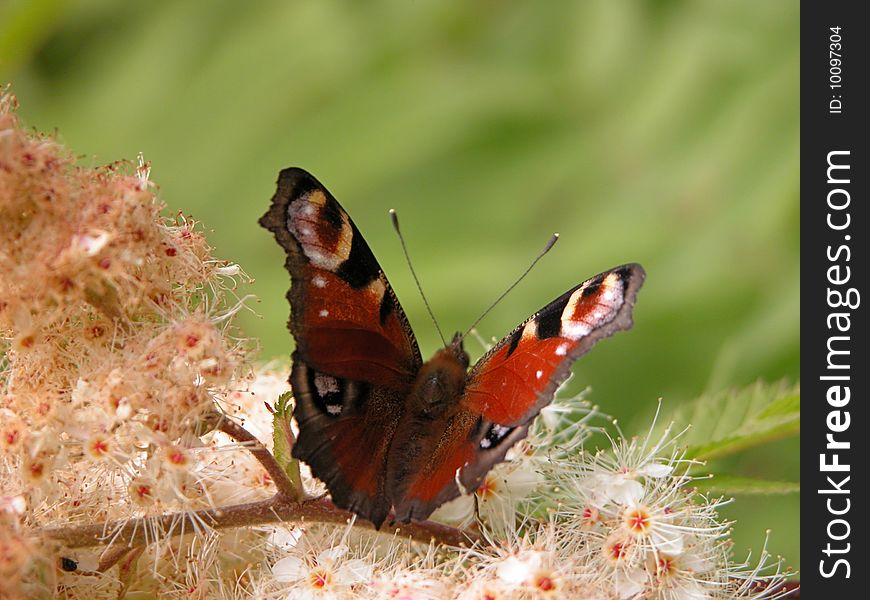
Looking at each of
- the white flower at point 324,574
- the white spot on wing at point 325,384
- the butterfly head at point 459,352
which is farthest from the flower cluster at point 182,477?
the butterfly head at point 459,352

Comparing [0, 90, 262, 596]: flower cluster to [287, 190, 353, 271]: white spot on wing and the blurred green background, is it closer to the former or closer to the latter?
[287, 190, 353, 271]: white spot on wing

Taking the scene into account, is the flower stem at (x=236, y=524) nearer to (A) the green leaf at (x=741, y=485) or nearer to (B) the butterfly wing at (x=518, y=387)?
(B) the butterfly wing at (x=518, y=387)

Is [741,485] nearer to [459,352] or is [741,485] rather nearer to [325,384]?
[459,352]

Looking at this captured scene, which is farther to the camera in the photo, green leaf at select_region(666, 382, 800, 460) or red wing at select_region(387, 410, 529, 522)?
green leaf at select_region(666, 382, 800, 460)

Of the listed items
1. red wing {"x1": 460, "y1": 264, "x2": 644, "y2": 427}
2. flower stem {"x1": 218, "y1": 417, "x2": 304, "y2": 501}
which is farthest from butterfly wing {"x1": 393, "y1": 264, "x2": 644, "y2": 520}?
flower stem {"x1": 218, "y1": 417, "x2": 304, "y2": 501}

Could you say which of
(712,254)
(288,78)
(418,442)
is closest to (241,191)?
(288,78)

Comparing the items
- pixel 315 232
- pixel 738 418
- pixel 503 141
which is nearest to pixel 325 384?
pixel 315 232
